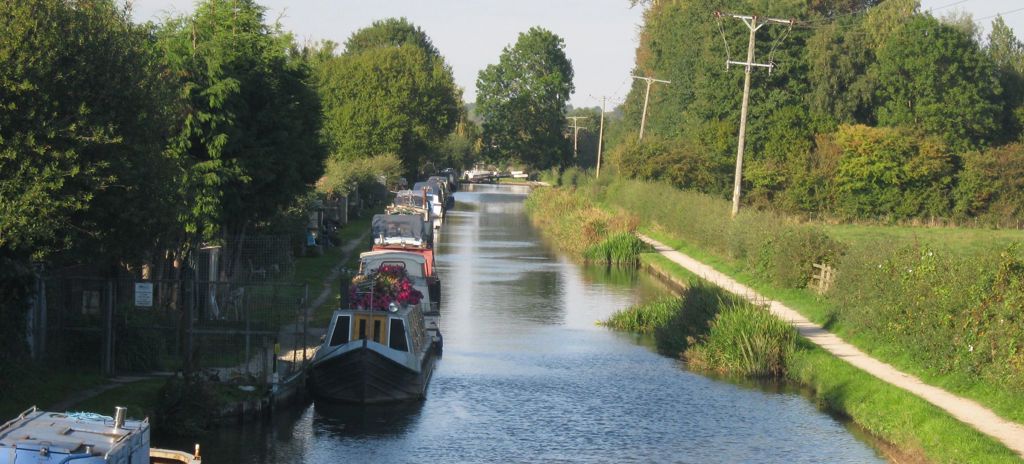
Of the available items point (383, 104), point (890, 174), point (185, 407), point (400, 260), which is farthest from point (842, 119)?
point (185, 407)

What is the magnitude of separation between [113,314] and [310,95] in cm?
1126

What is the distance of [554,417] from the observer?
2297 centimetres

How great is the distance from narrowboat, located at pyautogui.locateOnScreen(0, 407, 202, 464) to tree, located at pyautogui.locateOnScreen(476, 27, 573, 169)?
368ft

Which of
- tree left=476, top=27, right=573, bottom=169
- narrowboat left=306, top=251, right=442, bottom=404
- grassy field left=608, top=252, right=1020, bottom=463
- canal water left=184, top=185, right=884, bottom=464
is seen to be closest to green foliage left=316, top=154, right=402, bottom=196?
canal water left=184, top=185, right=884, bottom=464

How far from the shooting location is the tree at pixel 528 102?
125875 millimetres

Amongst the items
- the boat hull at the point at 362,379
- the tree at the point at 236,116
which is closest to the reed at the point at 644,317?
the tree at the point at 236,116

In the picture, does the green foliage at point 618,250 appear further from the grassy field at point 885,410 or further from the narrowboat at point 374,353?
the narrowboat at point 374,353

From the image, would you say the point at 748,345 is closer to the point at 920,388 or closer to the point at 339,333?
the point at 920,388

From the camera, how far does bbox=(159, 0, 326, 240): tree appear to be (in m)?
26.5

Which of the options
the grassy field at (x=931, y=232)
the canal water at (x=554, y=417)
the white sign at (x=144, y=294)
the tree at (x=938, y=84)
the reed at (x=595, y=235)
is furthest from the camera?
the tree at (x=938, y=84)

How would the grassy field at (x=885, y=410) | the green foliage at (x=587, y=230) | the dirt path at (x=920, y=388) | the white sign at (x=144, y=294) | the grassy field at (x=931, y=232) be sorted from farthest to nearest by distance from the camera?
1. the grassy field at (x=931, y=232)
2. the green foliage at (x=587, y=230)
3. the white sign at (x=144, y=294)
4. the dirt path at (x=920, y=388)
5. the grassy field at (x=885, y=410)

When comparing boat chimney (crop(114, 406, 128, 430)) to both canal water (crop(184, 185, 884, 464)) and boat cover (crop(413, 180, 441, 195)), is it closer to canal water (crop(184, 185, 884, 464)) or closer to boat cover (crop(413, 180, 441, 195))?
canal water (crop(184, 185, 884, 464))

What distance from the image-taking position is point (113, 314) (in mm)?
22312

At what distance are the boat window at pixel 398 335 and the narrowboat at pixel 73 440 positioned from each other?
35.4ft
